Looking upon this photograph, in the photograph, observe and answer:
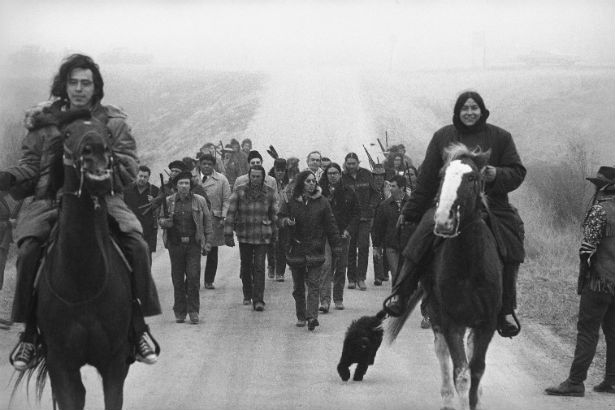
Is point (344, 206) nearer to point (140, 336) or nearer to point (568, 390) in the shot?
point (568, 390)

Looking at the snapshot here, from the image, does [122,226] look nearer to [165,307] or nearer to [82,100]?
[82,100]

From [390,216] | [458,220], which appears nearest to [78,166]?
[458,220]

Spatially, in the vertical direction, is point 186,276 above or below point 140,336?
below

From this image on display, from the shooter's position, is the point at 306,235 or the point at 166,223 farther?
the point at 166,223

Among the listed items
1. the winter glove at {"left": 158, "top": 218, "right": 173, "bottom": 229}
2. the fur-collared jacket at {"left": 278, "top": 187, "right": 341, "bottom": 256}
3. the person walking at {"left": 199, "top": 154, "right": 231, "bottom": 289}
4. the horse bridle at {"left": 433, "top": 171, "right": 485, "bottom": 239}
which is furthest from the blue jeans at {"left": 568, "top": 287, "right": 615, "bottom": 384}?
the person walking at {"left": 199, "top": 154, "right": 231, "bottom": 289}

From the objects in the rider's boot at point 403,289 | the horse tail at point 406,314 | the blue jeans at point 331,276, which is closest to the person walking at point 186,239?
the blue jeans at point 331,276

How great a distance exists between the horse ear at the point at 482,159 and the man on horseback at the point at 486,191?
0.54 m

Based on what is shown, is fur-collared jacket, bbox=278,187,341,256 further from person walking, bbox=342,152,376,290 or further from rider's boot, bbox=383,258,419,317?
rider's boot, bbox=383,258,419,317

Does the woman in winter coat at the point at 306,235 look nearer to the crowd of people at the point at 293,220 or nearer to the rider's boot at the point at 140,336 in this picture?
the crowd of people at the point at 293,220

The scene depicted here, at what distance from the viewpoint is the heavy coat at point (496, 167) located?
9930 mm

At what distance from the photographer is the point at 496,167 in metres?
9.77

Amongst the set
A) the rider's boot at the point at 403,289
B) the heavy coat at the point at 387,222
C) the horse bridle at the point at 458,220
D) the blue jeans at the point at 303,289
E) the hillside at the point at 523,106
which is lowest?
the hillside at the point at 523,106

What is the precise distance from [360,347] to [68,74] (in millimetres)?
5015

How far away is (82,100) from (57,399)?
229 cm
